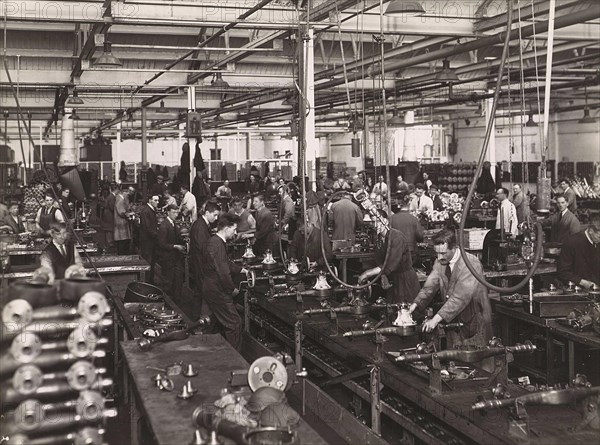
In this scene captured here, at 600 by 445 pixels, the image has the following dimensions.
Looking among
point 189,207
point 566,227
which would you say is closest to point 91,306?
point 566,227

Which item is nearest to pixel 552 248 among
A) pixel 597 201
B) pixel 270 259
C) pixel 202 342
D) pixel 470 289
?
pixel 270 259

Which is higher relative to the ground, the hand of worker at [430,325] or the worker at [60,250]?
Answer: the worker at [60,250]

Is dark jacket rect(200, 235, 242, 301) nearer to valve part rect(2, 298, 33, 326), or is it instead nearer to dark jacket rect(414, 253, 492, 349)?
dark jacket rect(414, 253, 492, 349)

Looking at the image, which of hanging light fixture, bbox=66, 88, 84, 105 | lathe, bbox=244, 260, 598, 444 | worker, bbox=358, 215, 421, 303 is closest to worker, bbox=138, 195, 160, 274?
hanging light fixture, bbox=66, 88, 84, 105

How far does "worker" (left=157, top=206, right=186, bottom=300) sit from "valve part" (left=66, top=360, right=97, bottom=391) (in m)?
8.67

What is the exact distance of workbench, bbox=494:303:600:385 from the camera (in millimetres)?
6332

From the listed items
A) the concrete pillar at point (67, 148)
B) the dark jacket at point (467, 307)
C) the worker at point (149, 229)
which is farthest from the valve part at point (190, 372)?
the worker at point (149, 229)

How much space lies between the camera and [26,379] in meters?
3.02

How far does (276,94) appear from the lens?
64.5ft

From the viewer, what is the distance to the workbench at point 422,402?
3.93 metres

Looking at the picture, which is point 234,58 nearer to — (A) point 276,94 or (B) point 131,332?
(A) point 276,94

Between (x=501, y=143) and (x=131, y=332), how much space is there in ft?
96.1

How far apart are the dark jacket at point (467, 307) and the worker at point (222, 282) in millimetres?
2336

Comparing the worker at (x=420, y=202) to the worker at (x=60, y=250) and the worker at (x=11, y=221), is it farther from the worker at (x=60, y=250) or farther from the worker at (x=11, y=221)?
the worker at (x=60, y=250)
